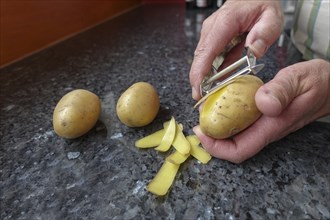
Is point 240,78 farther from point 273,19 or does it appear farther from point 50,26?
point 50,26

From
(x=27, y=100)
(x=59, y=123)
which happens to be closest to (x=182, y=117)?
(x=59, y=123)

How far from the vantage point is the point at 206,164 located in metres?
0.54

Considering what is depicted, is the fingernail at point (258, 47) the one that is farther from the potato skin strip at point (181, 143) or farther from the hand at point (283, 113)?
the potato skin strip at point (181, 143)

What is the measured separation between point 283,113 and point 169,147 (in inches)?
8.9

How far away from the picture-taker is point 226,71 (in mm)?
578

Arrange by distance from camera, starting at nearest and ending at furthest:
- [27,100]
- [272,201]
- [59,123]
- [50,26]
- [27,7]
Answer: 1. [272,201]
2. [59,123]
3. [27,100]
4. [27,7]
5. [50,26]

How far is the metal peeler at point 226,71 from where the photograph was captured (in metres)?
0.55

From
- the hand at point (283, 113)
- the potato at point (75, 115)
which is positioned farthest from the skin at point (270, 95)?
the potato at point (75, 115)

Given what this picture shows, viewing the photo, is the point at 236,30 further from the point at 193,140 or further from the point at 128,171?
the point at 128,171

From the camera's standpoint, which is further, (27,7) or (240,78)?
(27,7)

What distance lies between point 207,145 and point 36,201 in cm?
32

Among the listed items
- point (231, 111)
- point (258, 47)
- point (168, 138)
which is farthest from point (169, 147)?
point (258, 47)

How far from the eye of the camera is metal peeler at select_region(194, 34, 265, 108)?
0.55 metres

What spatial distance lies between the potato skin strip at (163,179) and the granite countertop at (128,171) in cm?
1
